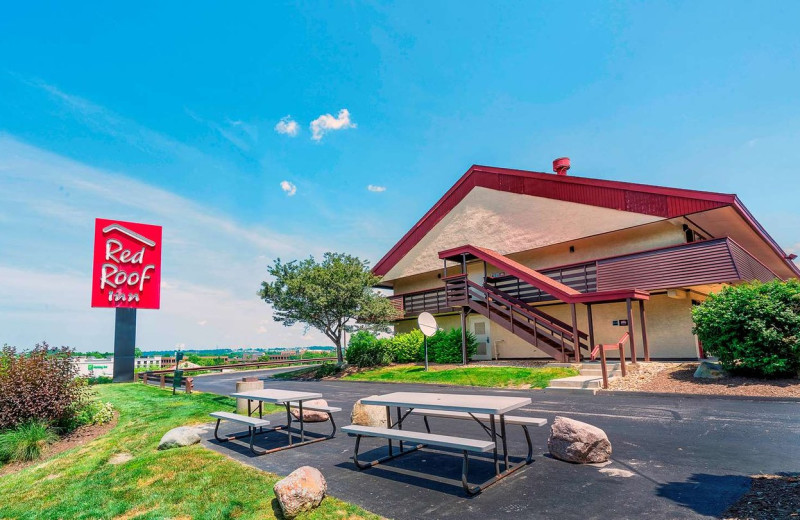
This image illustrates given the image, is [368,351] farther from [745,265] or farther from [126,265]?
[745,265]

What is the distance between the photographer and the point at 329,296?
2259 centimetres

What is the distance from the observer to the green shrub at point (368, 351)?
23748 mm

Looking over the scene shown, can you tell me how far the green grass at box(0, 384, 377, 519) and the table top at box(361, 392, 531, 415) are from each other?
1520 millimetres

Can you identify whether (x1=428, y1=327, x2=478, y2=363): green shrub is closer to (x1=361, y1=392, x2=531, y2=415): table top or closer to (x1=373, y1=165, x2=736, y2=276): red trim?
(x1=373, y1=165, x2=736, y2=276): red trim

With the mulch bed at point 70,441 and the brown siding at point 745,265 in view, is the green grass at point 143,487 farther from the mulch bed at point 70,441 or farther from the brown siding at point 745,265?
the brown siding at point 745,265

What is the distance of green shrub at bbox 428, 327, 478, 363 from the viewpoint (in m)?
21.1

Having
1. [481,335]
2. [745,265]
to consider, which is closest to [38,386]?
[481,335]

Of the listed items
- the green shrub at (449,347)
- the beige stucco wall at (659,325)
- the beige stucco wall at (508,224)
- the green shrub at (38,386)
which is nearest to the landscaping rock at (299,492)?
the green shrub at (38,386)

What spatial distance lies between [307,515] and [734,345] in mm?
11700

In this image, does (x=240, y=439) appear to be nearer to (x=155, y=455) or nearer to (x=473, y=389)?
(x=155, y=455)

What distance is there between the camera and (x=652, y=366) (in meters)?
13.7

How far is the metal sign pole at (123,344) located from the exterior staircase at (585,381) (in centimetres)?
2115

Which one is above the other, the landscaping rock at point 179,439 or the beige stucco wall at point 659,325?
the beige stucco wall at point 659,325

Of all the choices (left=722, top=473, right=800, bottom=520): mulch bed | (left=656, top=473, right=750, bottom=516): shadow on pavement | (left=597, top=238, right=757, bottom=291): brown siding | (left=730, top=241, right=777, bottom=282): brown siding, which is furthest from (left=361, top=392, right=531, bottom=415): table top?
(left=730, top=241, right=777, bottom=282): brown siding
